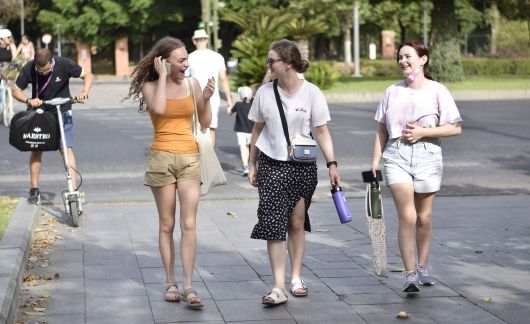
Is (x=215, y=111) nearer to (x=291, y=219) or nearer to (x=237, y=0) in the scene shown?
(x=291, y=219)

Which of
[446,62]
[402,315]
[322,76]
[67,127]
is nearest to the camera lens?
[402,315]

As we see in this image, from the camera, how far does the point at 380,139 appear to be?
7.91 meters

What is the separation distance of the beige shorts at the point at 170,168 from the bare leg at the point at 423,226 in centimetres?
157

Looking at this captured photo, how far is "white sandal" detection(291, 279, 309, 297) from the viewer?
24.9ft

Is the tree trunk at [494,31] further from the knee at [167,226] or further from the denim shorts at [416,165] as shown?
the knee at [167,226]

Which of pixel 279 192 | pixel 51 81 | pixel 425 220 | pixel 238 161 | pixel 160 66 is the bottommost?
pixel 238 161

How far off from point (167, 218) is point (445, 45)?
108 feet

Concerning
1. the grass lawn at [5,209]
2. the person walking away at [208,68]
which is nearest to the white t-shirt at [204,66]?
the person walking away at [208,68]

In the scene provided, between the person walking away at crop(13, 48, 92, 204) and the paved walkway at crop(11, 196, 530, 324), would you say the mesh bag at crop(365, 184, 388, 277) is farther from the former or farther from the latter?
the person walking away at crop(13, 48, 92, 204)

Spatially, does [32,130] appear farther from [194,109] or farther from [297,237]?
[297,237]

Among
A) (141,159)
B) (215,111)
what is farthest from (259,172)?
(141,159)

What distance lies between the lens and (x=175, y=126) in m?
7.44

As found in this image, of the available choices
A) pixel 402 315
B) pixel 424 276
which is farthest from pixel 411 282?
pixel 402 315

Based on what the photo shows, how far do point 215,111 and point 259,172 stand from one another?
691 centimetres
